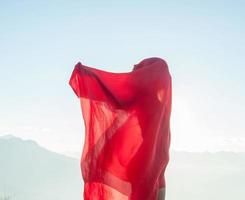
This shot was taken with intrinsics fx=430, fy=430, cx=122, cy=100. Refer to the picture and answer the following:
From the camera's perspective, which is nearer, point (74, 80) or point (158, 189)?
point (158, 189)

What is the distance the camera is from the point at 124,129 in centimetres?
380

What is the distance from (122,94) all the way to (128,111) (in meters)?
0.16

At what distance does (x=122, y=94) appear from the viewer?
3873 millimetres

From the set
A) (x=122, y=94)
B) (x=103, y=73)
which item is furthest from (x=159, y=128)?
(x=103, y=73)

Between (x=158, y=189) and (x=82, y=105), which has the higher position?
(x=82, y=105)

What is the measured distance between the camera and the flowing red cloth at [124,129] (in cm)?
370

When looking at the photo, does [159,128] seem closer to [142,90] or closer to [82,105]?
[142,90]

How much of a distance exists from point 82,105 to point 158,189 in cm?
102

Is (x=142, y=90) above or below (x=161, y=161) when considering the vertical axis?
above

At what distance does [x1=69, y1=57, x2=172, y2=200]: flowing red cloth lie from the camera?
370 centimetres

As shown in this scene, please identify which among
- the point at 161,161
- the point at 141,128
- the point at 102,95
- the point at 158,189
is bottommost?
the point at 158,189

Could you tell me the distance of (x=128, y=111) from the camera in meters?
3.85

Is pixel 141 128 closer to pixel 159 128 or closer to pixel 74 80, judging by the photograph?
pixel 159 128

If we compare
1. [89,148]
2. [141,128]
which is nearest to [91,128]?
[89,148]
